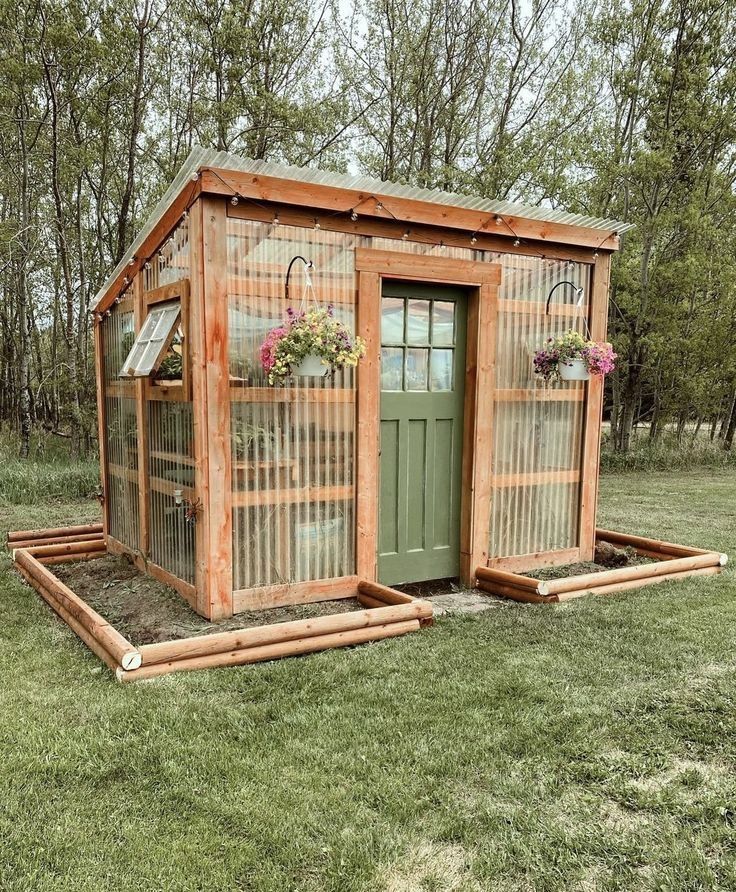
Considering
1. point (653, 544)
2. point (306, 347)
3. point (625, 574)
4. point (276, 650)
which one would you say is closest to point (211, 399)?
point (306, 347)

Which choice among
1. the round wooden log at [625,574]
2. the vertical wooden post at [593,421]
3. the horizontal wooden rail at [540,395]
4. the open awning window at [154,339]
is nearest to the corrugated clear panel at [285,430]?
the open awning window at [154,339]

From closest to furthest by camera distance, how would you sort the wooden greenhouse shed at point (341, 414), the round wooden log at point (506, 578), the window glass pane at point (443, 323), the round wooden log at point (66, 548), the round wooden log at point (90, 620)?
the round wooden log at point (90, 620) → the wooden greenhouse shed at point (341, 414) → the round wooden log at point (506, 578) → the window glass pane at point (443, 323) → the round wooden log at point (66, 548)

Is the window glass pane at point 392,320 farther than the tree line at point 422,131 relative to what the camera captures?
No

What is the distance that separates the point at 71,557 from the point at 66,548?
3.7 inches

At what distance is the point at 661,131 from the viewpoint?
→ 11.5m

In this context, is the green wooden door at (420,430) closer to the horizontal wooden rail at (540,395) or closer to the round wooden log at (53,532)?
the horizontal wooden rail at (540,395)

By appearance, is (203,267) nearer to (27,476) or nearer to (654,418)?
(27,476)

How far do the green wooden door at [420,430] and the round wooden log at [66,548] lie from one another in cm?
269

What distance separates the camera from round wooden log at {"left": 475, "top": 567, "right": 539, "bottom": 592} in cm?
464

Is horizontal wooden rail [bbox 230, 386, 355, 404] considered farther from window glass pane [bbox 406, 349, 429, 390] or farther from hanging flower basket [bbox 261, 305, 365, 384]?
window glass pane [bbox 406, 349, 429, 390]

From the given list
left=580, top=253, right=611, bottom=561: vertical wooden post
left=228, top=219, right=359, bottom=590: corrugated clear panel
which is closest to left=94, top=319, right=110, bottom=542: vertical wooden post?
left=228, top=219, right=359, bottom=590: corrugated clear panel

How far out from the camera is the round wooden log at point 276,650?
11.0 ft

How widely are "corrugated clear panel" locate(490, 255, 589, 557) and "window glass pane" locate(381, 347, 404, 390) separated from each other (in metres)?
0.79

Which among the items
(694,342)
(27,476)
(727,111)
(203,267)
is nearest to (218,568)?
(203,267)
